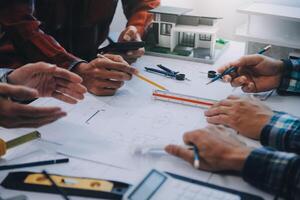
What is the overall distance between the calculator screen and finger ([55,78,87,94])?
1.39 feet

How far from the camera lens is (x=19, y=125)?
973mm

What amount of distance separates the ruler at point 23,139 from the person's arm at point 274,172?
51 centimetres

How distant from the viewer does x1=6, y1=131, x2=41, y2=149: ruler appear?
0.92 metres

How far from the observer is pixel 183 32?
1583 mm

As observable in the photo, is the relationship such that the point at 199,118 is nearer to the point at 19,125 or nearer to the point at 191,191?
the point at 191,191

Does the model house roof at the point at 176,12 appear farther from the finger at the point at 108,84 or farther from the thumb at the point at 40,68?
the thumb at the point at 40,68

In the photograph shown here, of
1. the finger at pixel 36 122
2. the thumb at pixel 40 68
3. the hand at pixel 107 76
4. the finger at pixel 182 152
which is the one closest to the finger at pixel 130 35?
the hand at pixel 107 76

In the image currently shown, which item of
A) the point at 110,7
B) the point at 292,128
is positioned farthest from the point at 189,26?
the point at 292,128

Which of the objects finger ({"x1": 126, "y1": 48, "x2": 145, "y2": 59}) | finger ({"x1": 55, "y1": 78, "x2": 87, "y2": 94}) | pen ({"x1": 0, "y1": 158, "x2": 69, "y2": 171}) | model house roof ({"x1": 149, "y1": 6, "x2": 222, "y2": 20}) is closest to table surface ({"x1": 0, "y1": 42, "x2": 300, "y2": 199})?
pen ({"x1": 0, "y1": 158, "x2": 69, "y2": 171})

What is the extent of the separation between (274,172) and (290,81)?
54 centimetres

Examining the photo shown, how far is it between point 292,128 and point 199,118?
10.0 inches

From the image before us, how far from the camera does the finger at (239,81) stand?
1289mm

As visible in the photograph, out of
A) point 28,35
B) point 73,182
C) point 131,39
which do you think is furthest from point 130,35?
point 73,182

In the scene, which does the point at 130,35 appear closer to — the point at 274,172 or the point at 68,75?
the point at 68,75
